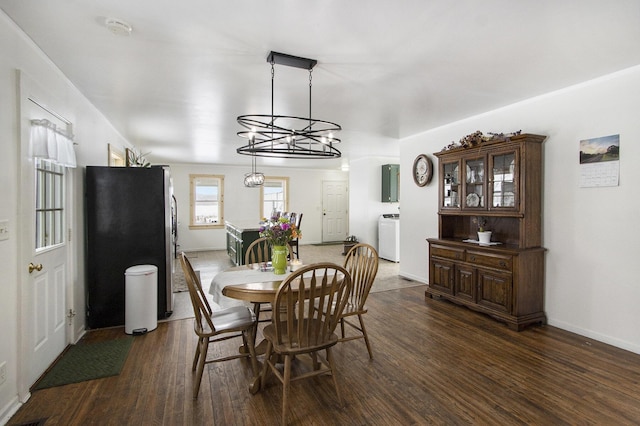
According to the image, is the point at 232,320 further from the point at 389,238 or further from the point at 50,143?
the point at 389,238

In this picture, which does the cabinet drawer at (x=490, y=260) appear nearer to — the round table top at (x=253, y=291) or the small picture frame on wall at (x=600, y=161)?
the small picture frame on wall at (x=600, y=161)

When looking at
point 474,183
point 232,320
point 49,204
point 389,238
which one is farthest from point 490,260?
point 49,204

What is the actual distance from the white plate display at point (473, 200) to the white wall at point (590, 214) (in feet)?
2.32

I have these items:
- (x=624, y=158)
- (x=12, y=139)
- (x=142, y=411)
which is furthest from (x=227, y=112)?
(x=624, y=158)

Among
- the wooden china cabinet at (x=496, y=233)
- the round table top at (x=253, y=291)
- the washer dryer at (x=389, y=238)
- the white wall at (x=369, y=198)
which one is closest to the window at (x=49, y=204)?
the round table top at (x=253, y=291)

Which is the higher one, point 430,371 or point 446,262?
point 446,262

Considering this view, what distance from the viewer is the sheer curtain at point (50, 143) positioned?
7.79 ft

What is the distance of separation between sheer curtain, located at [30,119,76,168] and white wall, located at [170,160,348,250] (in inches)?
209

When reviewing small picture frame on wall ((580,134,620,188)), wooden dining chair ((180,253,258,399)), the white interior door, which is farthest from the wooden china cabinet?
the white interior door

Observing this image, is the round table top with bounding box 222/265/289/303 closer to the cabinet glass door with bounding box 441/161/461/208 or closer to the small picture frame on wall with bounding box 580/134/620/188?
the cabinet glass door with bounding box 441/161/461/208

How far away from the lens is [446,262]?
14.0 feet

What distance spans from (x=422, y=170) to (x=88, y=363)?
4759 mm

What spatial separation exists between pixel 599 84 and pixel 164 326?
5.01m

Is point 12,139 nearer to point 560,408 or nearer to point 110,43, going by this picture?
point 110,43
